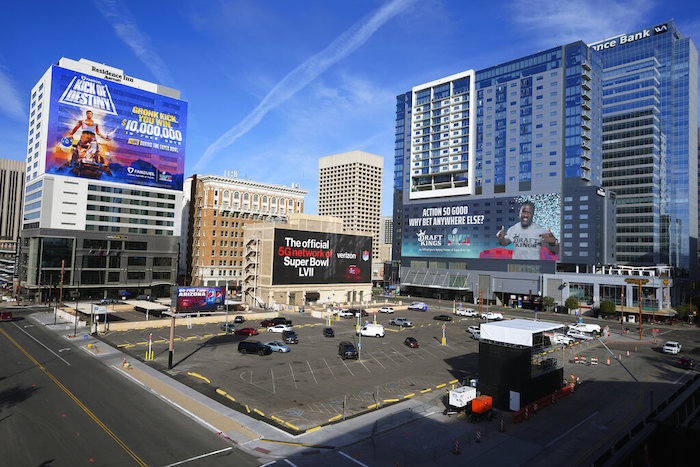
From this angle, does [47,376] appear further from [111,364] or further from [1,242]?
[1,242]

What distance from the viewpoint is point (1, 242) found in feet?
595

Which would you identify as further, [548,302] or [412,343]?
[548,302]

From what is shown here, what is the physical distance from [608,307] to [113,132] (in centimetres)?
12603

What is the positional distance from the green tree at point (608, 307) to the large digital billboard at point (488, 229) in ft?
56.3

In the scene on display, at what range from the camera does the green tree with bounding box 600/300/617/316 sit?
94956 millimetres

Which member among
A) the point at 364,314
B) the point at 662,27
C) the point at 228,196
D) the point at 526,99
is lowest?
the point at 364,314

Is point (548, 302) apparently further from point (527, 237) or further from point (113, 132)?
point (113, 132)

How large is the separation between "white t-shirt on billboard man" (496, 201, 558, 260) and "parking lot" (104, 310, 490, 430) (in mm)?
55679

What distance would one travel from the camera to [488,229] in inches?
4879

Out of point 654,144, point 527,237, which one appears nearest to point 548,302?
point 527,237

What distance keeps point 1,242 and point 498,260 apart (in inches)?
7857

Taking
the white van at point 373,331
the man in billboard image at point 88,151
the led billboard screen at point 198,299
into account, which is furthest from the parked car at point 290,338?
the man in billboard image at point 88,151

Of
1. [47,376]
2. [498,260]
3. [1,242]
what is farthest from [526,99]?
[1,242]

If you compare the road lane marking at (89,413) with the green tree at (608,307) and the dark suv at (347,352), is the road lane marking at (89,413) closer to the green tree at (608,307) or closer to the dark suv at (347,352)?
the dark suv at (347,352)
